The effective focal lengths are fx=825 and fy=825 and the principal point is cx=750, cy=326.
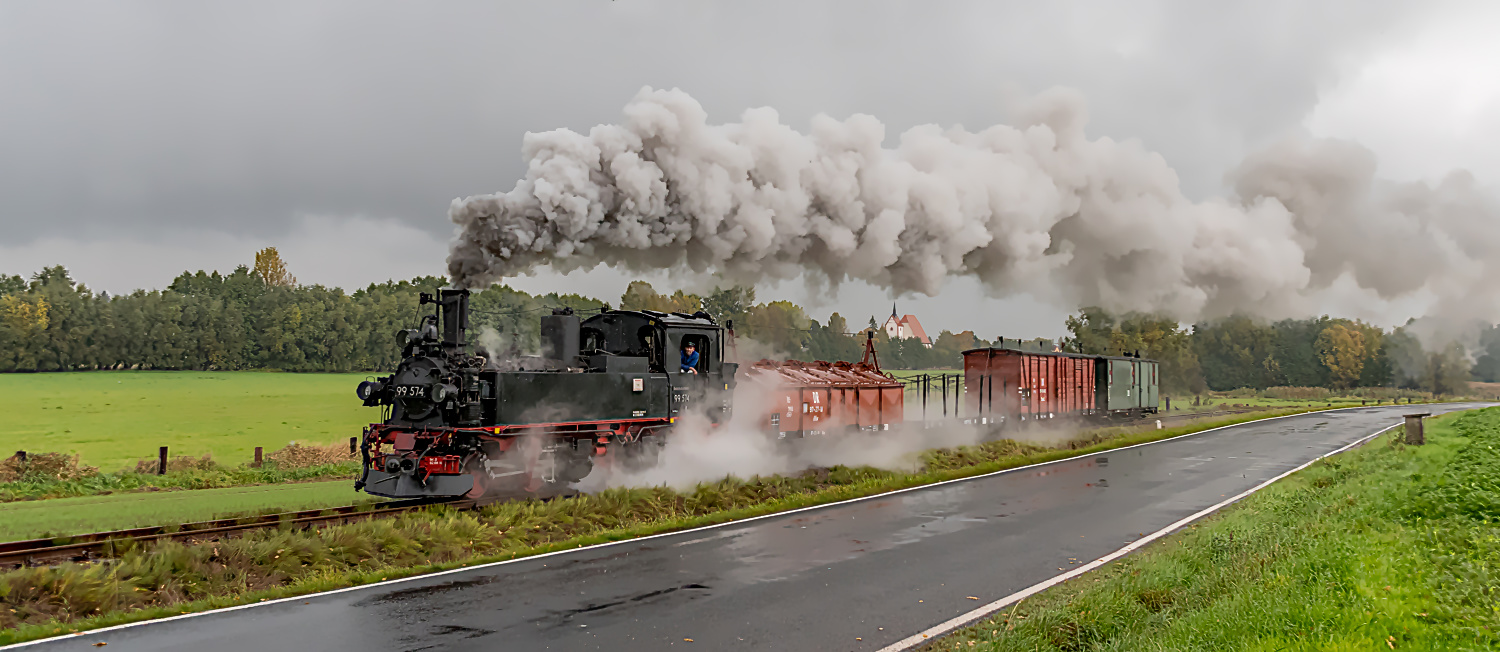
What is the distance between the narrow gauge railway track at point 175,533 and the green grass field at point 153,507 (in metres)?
1.12

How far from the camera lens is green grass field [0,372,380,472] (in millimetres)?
31000

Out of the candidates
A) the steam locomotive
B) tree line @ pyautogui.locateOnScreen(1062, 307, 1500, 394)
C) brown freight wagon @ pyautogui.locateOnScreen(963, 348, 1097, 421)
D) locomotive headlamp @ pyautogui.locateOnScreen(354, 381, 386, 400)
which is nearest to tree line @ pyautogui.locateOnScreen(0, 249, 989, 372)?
tree line @ pyautogui.locateOnScreen(1062, 307, 1500, 394)

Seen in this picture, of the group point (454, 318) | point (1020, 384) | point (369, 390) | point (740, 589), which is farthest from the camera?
point (1020, 384)

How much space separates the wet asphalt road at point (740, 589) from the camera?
25.1 feet

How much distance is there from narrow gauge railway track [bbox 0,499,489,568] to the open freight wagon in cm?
2325

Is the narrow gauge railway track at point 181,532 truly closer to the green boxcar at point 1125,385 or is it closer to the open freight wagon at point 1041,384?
the open freight wagon at point 1041,384

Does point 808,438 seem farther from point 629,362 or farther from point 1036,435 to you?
point 1036,435

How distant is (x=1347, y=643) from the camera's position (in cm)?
612

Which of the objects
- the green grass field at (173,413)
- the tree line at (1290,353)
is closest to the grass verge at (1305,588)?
the green grass field at (173,413)

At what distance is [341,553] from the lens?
11.0m

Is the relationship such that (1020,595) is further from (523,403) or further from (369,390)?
(369,390)

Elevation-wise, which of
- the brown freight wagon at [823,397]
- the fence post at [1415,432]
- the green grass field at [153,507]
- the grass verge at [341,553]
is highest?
the brown freight wagon at [823,397]

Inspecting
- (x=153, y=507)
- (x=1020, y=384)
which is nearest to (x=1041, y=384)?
(x=1020, y=384)

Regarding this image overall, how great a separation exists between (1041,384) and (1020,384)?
6.33 ft
